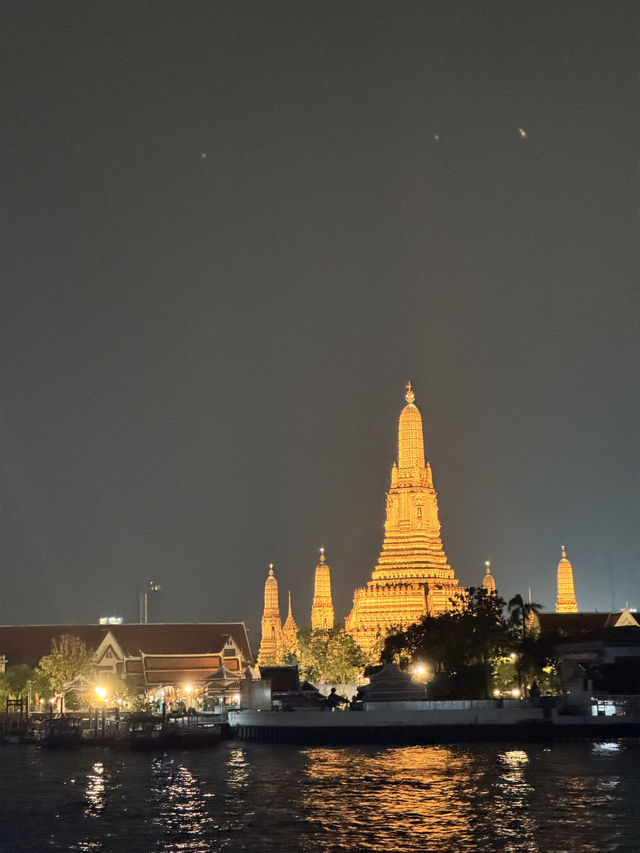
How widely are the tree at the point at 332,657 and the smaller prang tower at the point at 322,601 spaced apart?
32.2 meters

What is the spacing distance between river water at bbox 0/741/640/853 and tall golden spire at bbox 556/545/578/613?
3560 inches

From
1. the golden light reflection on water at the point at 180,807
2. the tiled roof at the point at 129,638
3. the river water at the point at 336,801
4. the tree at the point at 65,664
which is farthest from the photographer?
the tiled roof at the point at 129,638

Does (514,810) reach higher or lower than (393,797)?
lower

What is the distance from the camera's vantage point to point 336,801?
6025 cm

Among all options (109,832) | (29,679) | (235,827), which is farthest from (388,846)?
(29,679)

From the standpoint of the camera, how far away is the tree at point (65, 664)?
128 meters

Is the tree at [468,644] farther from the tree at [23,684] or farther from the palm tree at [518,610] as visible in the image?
the tree at [23,684]

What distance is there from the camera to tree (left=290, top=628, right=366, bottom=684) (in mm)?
136875

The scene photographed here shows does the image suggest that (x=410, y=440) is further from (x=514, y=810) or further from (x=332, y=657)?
(x=514, y=810)

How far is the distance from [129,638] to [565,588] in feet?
188

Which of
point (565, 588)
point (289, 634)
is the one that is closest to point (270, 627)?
point (289, 634)

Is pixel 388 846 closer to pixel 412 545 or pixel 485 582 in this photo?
pixel 412 545

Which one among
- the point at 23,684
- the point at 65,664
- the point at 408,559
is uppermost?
the point at 408,559

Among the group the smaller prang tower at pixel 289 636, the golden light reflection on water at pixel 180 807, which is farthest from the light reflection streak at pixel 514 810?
the smaller prang tower at pixel 289 636
